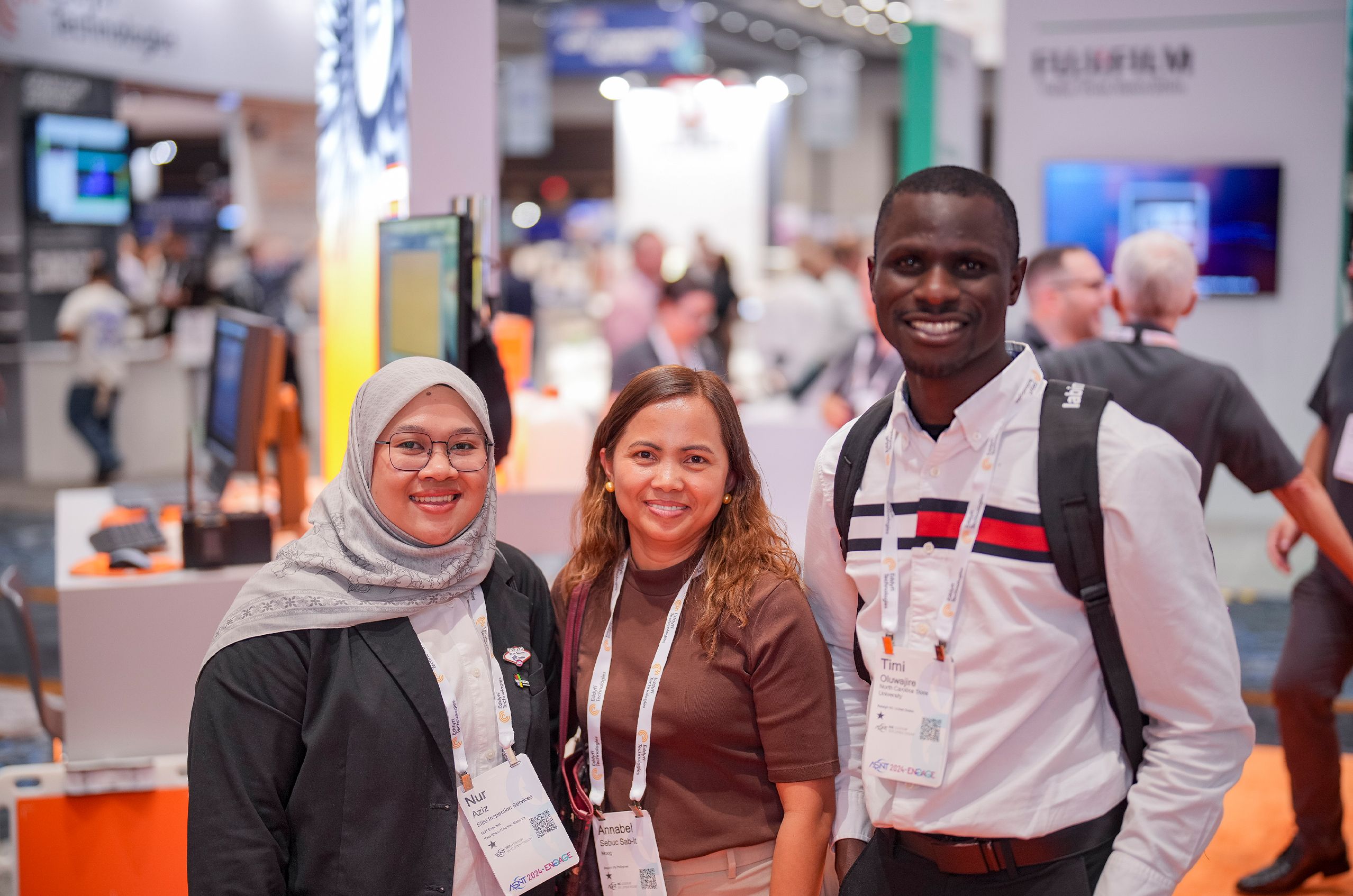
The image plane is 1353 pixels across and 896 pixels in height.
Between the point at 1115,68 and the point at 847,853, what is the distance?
5.99 m

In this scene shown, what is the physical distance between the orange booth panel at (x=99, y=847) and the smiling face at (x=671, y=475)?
1456mm

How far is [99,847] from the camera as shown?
2609mm

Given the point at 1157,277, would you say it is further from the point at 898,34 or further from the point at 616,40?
the point at 898,34

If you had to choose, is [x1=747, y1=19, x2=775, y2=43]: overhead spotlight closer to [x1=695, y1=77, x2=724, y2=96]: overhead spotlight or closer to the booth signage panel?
the booth signage panel

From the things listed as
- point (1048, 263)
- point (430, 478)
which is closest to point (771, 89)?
point (1048, 263)

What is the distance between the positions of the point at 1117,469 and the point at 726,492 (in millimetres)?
659

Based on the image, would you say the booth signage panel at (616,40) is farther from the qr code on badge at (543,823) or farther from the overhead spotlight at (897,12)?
the qr code on badge at (543,823)

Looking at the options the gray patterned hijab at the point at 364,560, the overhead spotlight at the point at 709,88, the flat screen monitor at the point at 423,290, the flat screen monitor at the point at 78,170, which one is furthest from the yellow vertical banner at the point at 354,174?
the overhead spotlight at the point at 709,88

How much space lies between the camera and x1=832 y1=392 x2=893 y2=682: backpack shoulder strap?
65.9 inches

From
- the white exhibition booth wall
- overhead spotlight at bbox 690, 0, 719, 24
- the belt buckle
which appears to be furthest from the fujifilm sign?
overhead spotlight at bbox 690, 0, 719, 24

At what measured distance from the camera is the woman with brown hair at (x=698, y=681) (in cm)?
174

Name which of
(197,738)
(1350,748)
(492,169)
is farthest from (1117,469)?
(1350,748)

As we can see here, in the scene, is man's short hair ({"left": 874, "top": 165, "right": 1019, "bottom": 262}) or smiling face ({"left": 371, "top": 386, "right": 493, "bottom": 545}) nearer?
man's short hair ({"left": 874, "top": 165, "right": 1019, "bottom": 262})

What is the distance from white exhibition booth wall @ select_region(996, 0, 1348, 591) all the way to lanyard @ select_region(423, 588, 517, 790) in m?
5.42
